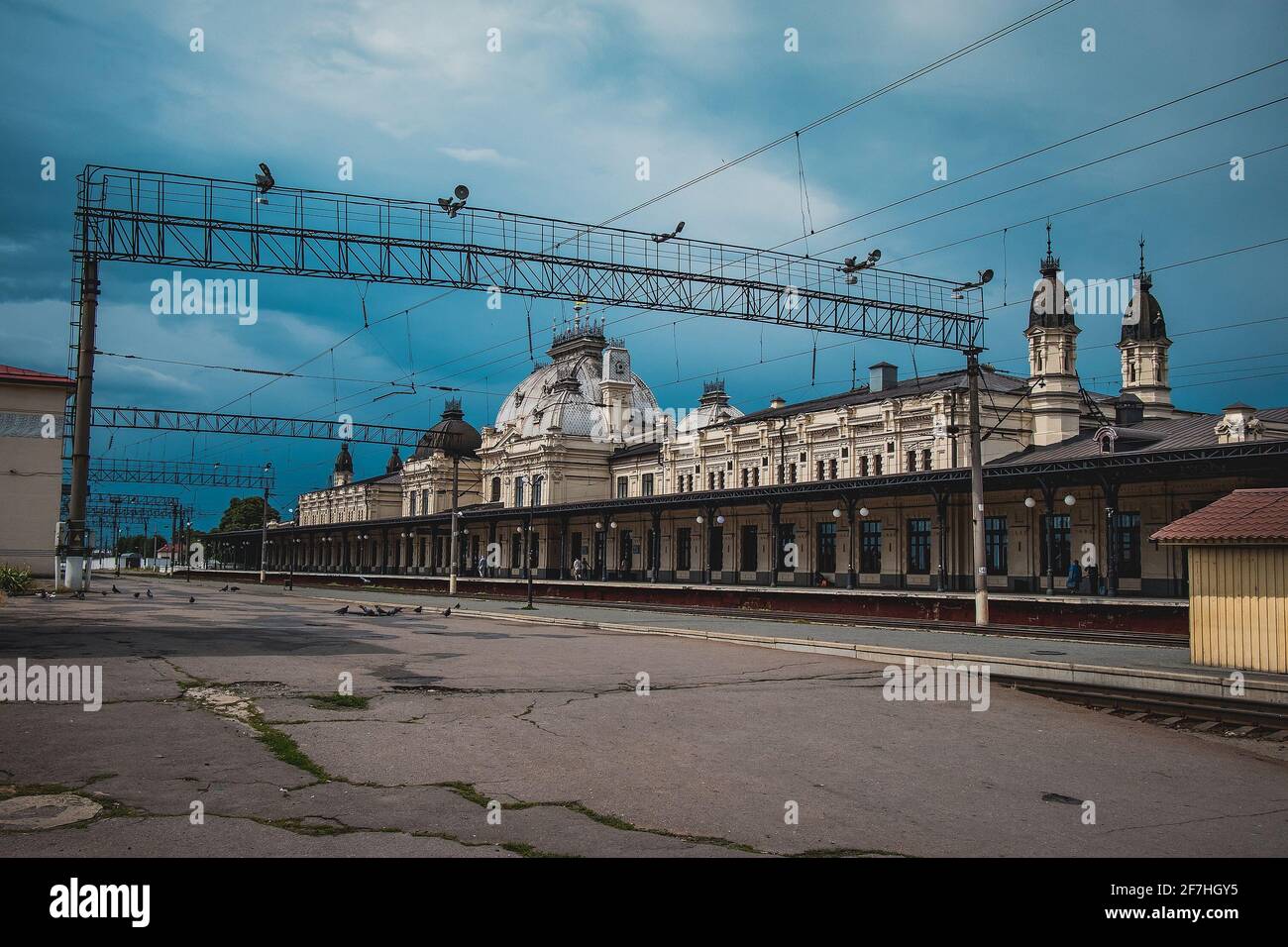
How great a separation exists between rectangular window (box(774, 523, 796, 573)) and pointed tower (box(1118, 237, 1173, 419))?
63.9ft

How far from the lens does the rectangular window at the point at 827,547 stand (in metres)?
45.8

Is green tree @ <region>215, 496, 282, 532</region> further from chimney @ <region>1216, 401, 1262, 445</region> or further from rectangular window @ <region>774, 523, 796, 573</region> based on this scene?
chimney @ <region>1216, 401, 1262, 445</region>

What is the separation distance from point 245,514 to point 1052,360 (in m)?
129

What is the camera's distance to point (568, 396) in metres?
72.4

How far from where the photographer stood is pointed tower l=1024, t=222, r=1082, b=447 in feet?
131

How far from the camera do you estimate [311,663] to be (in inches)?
573

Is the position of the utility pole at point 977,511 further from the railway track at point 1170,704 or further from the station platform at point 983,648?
the railway track at point 1170,704

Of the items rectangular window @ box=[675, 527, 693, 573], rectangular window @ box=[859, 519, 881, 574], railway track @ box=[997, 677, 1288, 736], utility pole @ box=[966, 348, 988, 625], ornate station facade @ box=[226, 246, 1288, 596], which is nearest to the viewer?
railway track @ box=[997, 677, 1288, 736]

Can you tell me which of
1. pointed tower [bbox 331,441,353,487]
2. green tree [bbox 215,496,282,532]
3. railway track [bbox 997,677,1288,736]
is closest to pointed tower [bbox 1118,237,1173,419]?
railway track [bbox 997,677,1288,736]

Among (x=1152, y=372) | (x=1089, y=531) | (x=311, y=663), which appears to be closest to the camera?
(x=311, y=663)

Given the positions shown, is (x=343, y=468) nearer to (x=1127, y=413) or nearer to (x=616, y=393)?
(x=616, y=393)

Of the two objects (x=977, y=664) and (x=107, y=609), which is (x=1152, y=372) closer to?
(x=977, y=664)
